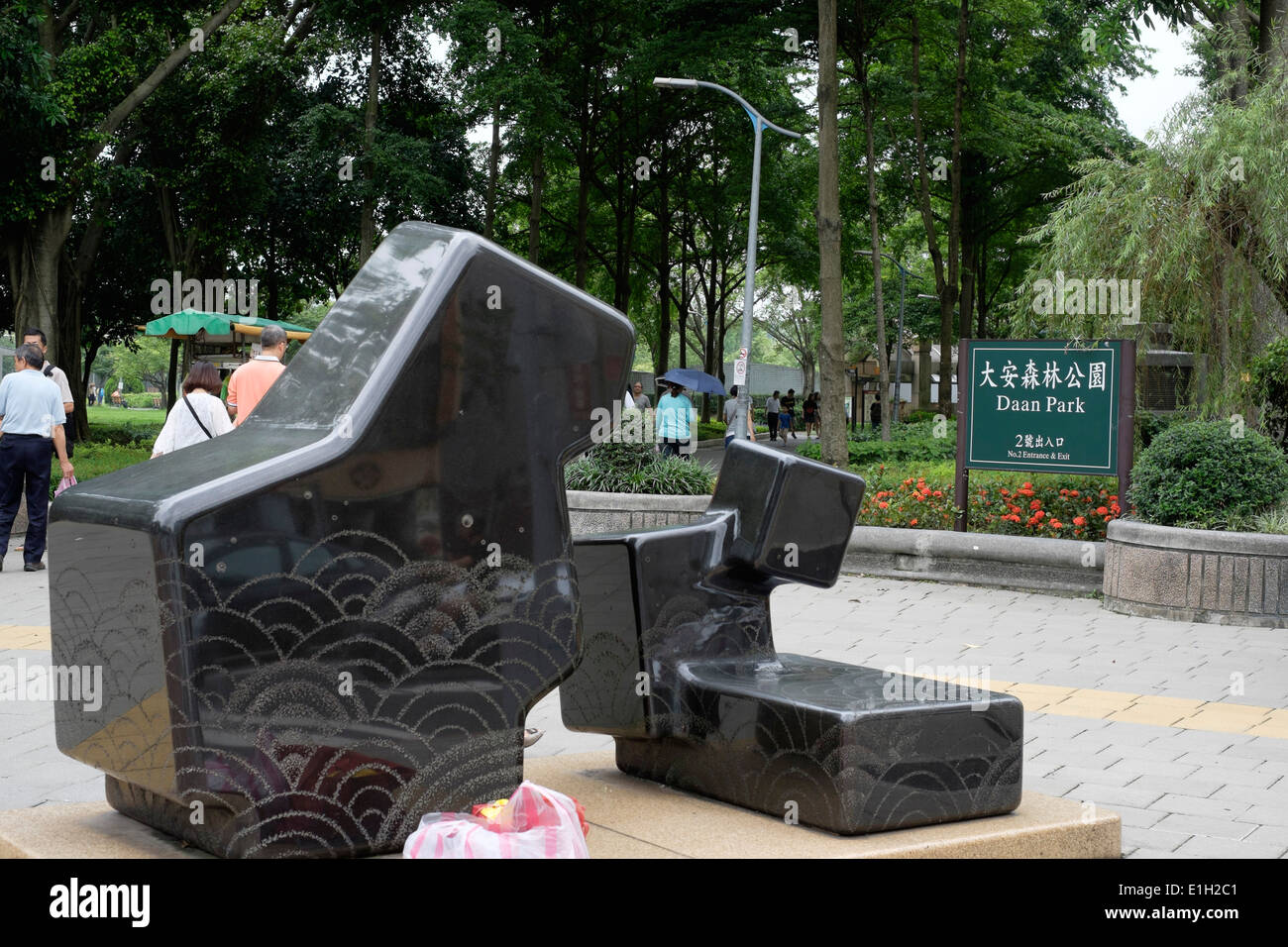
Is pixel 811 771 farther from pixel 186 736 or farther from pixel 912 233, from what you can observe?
pixel 912 233

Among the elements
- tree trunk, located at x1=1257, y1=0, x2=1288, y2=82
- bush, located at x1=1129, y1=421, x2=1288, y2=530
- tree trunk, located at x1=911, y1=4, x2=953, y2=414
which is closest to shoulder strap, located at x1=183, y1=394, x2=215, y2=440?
bush, located at x1=1129, y1=421, x2=1288, y2=530

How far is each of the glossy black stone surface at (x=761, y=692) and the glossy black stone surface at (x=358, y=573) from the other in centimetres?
58

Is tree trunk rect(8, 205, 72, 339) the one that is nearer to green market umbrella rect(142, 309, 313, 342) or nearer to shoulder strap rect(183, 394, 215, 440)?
green market umbrella rect(142, 309, 313, 342)

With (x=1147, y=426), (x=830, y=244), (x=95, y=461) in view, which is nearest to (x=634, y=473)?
(x=830, y=244)

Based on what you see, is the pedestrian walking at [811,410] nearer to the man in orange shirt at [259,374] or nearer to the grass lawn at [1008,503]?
the grass lawn at [1008,503]

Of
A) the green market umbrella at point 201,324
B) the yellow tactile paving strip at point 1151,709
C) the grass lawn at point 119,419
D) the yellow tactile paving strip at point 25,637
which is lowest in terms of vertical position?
the yellow tactile paving strip at point 1151,709

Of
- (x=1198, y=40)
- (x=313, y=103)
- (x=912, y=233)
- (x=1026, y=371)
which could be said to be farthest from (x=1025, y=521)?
(x=912, y=233)

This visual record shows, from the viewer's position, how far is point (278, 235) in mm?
35594

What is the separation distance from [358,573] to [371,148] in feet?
91.0

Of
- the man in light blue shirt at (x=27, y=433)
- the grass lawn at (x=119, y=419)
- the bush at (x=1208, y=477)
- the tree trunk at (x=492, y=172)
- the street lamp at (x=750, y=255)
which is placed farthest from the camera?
the grass lawn at (x=119, y=419)

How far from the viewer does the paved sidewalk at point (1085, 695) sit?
17.0ft

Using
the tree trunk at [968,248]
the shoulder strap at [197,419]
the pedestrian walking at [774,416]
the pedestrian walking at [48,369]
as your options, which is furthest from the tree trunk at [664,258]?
the shoulder strap at [197,419]

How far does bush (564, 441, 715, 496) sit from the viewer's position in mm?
12875

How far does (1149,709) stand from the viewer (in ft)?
22.9
